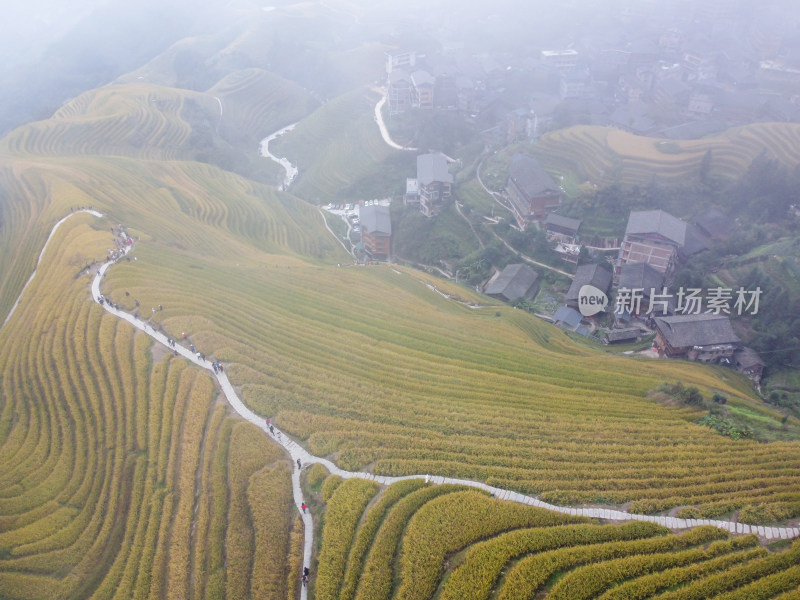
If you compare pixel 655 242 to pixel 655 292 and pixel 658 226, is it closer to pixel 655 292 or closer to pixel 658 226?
pixel 658 226

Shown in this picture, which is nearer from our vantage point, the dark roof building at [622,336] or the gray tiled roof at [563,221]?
the dark roof building at [622,336]

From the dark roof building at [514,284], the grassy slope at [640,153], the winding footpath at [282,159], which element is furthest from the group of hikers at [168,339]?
the winding footpath at [282,159]

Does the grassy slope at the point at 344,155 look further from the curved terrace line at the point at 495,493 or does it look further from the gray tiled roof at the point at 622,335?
the curved terrace line at the point at 495,493

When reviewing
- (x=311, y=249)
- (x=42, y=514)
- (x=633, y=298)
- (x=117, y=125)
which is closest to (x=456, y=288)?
(x=633, y=298)

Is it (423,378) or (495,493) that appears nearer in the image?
(495,493)

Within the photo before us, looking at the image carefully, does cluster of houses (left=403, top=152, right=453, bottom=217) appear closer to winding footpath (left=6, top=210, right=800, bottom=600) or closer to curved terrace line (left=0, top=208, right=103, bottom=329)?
curved terrace line (left=0, top=208, right=103, bottom=329)

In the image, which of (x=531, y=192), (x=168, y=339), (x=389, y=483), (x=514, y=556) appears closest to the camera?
(x=514, y=556)

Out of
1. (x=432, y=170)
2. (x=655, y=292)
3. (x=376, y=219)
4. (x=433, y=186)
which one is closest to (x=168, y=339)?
(x=376, y=219)
